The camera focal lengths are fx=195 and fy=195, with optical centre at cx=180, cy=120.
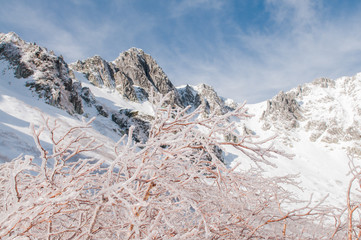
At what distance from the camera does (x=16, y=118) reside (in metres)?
13.6

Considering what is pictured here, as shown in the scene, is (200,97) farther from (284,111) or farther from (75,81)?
(75,81)

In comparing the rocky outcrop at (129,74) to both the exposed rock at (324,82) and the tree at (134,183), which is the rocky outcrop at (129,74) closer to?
the tree at (134,183)

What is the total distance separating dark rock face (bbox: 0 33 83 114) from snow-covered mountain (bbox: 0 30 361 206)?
12 cm

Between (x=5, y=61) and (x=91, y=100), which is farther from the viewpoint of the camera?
(x=91, y=100)

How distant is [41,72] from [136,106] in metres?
25.2

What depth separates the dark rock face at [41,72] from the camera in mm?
26500

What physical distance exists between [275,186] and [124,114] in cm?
3745

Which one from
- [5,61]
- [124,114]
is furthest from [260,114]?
[5,61]

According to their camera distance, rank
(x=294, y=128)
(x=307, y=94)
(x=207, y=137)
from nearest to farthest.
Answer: (x=207, y=137) → (x=294, y=128) → (x=307, y=94)

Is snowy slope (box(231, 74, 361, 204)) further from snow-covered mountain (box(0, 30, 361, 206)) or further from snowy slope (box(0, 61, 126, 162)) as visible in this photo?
snowy slope (box(0, 61, 126, 162))

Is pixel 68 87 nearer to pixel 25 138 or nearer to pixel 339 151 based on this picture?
pixel 25 138

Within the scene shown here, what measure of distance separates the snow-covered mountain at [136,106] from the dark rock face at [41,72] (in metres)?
0.12

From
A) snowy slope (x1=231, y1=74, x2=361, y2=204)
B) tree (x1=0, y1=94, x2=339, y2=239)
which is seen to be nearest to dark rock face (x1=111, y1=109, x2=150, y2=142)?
tree (x1=0, y1=94, x2=339, y2=239)

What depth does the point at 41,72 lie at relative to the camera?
28828 mm
